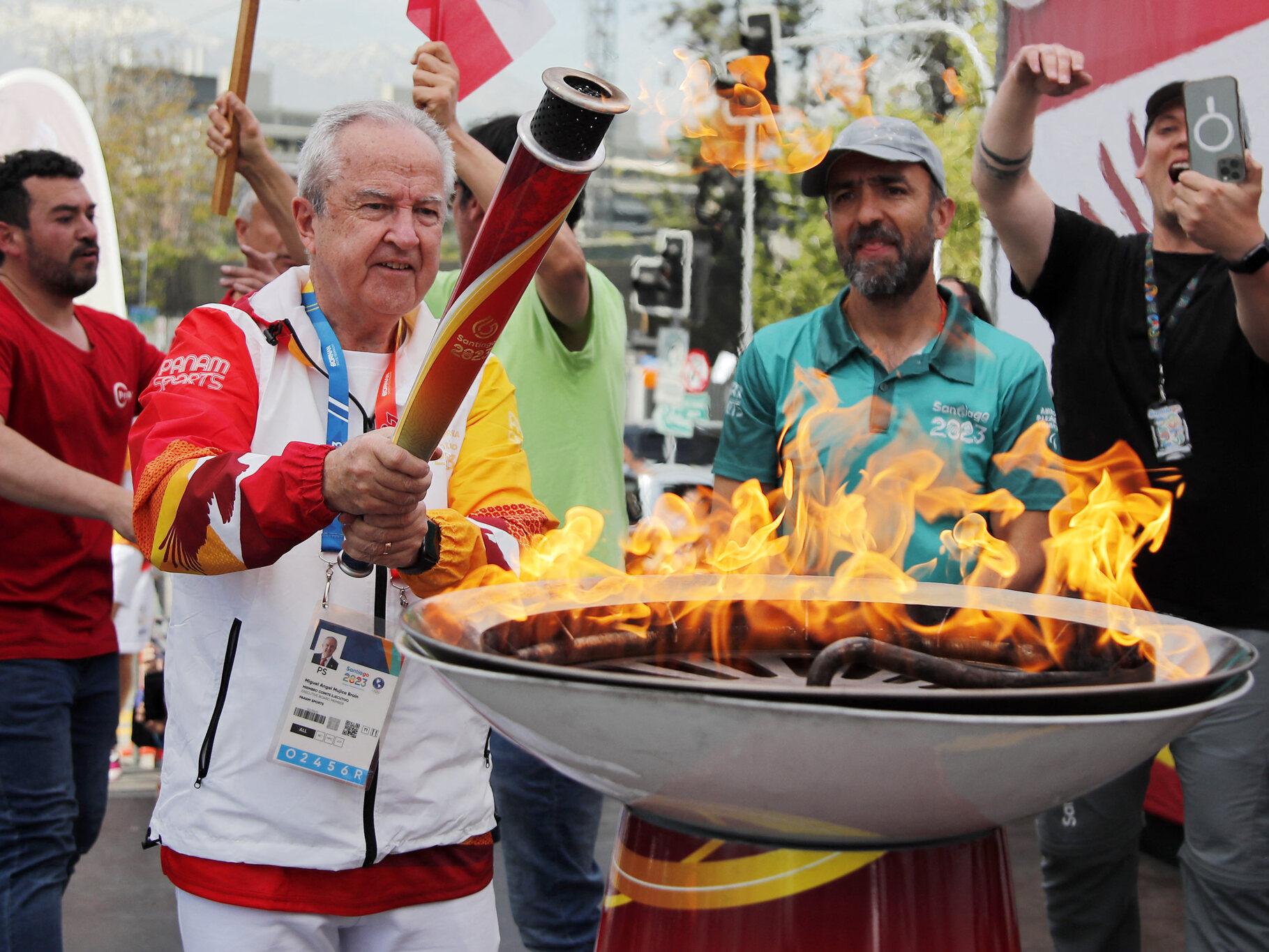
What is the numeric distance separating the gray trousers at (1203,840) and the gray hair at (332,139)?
2.03m

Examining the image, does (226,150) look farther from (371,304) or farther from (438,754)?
(438,754)

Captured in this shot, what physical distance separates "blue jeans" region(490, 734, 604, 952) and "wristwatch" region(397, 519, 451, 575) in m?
1.39

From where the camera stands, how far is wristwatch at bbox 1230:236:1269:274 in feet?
8.79

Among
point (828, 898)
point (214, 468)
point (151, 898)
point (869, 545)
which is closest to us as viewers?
point (828, 898)

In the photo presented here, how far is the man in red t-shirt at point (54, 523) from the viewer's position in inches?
121

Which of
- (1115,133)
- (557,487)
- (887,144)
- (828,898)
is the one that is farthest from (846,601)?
(1115,133)

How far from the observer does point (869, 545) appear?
2648 mm

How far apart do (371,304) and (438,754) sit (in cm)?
74

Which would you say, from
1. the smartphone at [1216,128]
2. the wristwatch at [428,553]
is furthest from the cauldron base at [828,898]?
the smartphone at [1216,128]

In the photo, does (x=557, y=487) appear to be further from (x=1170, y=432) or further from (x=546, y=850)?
(x=1170, y=432)

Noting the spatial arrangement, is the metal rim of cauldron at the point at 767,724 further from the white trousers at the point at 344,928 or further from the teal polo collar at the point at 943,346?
the teal polo collar at the point at 943,346

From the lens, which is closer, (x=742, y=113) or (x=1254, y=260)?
(x=1254, y=260)

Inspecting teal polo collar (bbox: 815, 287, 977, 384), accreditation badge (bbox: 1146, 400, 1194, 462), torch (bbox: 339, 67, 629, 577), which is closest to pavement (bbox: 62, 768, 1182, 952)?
accreditation badge (bbox: 1146, 400, 1194, 462)

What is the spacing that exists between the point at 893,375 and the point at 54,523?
7.31 ft
